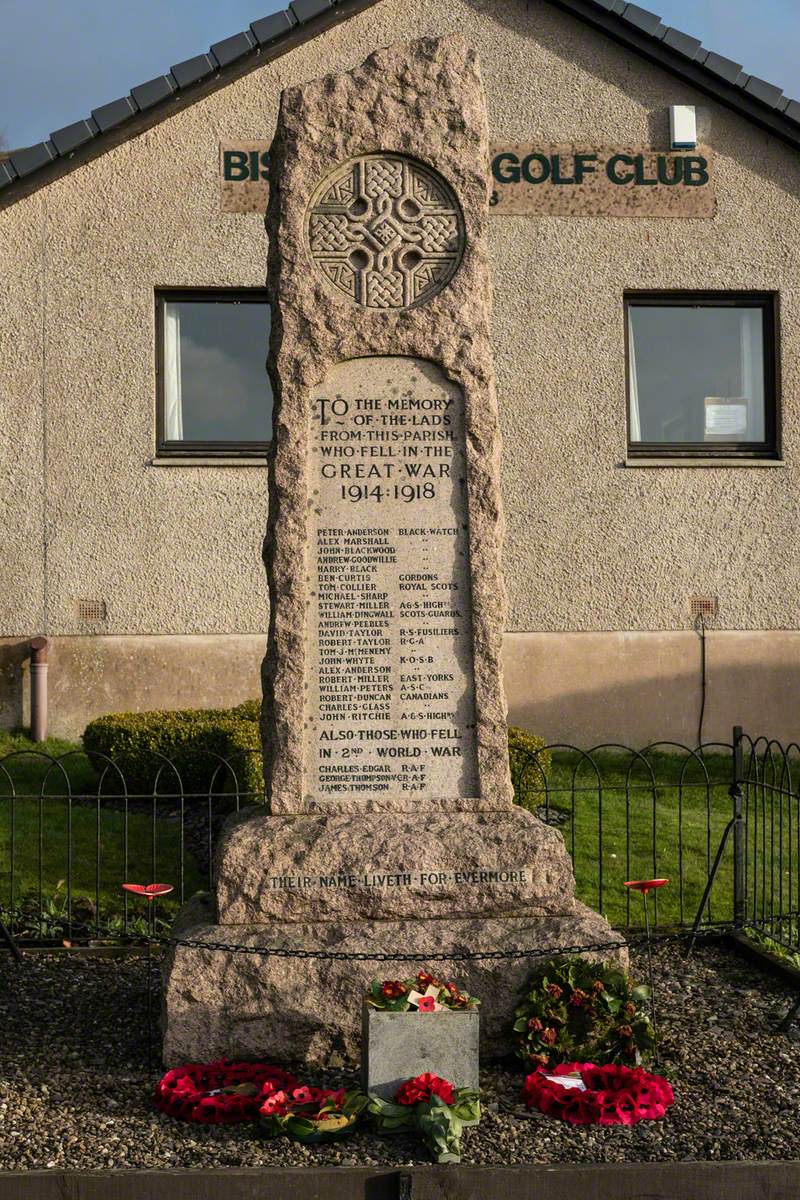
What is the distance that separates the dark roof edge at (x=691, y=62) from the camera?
12141 mm

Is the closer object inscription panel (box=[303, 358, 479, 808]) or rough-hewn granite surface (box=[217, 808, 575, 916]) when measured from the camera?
rough-hewn granite surface (box=[217, 808, 575, 916])

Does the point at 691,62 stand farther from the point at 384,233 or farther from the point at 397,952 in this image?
the point at 397,952

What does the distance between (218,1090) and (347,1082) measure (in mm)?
497

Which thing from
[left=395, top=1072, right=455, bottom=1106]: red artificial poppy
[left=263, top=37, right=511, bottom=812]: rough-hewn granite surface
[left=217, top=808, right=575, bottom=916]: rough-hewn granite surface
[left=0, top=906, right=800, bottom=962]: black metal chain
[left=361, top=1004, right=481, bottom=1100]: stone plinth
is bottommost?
[left=395, top=1072, right=455, bottom=1106]: red artificial poppy

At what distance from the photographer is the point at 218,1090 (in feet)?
15.8

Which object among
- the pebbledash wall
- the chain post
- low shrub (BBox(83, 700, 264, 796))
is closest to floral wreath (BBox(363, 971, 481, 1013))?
the chain post

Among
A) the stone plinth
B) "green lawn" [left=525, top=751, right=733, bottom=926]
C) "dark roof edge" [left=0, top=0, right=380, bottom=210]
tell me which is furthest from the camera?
"dark roof edge" [left=0, top=0, right=380, bottom=210]

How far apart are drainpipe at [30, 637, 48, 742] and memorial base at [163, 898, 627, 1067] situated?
6806mm

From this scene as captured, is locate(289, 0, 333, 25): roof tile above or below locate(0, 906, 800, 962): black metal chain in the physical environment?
above

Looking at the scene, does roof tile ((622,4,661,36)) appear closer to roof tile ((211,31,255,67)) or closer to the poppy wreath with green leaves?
roof tile ((211,31,255,67))

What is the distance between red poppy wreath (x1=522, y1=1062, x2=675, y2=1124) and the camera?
4605mm

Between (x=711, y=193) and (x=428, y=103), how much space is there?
24.6 ft

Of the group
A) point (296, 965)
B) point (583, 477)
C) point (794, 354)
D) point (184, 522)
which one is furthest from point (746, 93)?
point (296, 965)

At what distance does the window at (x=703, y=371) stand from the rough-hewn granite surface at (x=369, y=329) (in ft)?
23.4
